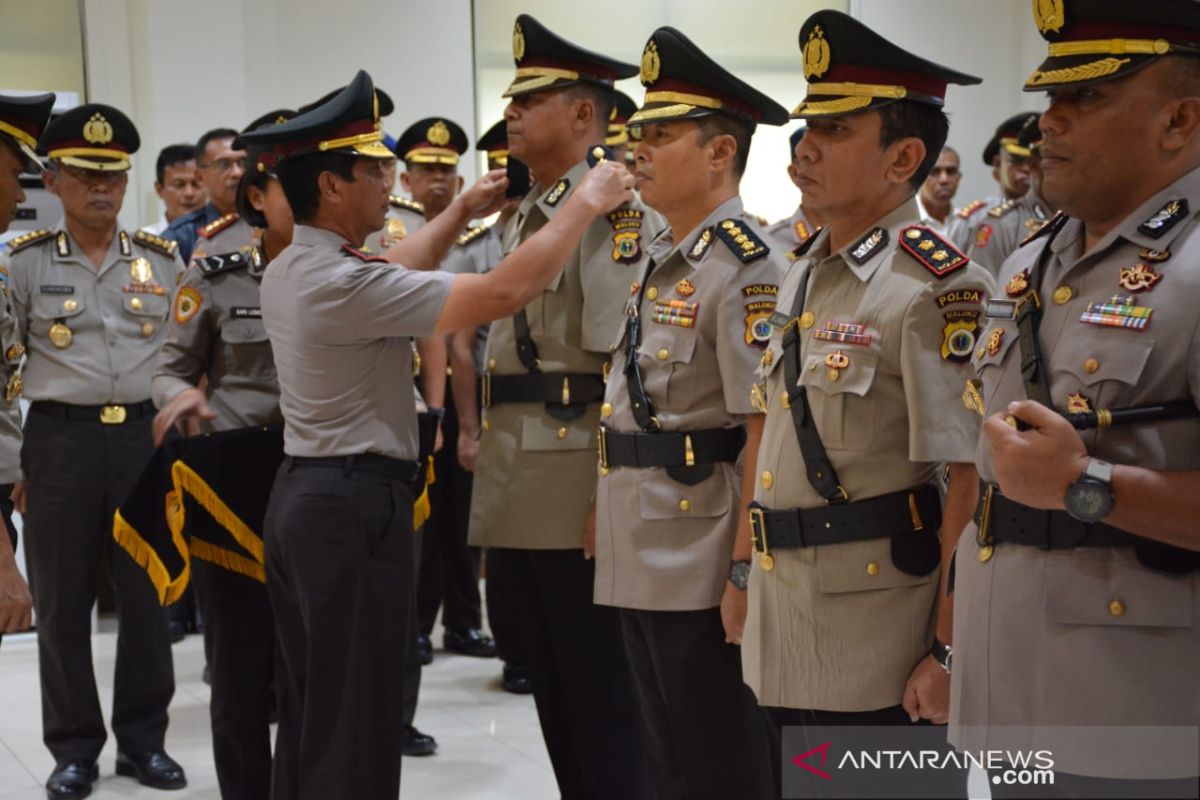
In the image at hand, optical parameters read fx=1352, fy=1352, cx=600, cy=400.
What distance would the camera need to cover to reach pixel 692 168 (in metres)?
2.66

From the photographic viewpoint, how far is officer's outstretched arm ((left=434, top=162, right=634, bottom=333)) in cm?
262

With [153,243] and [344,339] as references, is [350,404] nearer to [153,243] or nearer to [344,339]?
[344,339]

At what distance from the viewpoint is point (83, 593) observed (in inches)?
157

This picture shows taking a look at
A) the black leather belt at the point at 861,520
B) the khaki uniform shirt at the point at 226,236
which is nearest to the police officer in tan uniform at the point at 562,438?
the black leather belt at the point at 861,520

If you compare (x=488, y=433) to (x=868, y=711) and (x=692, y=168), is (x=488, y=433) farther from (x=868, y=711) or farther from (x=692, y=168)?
(x=868, y=711)

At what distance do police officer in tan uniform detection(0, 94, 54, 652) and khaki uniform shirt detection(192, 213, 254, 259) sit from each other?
2.24 feet

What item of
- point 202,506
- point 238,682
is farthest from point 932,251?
point 238,682

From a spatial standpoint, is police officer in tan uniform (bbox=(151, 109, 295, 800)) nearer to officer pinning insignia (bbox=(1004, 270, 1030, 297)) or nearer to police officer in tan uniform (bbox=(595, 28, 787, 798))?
police officer in tan uniform (bbox=(595, 28, 787, 798))

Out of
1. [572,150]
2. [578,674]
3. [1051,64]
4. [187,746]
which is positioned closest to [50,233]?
[187,746]

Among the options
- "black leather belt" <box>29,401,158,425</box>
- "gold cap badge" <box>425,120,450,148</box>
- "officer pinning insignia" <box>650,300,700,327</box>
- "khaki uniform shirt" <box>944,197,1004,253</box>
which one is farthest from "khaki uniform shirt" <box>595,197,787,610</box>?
"khaki uniform shirt" <box>944,197,1004,253</box>

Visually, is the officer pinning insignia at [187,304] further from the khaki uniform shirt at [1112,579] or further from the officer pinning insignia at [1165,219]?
the officer pinning insignia at [1165,219]

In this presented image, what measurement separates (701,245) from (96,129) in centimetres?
229

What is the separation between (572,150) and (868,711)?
63.8 inches

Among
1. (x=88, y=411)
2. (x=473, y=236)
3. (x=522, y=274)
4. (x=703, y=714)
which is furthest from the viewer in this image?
(x=473, y=236)
